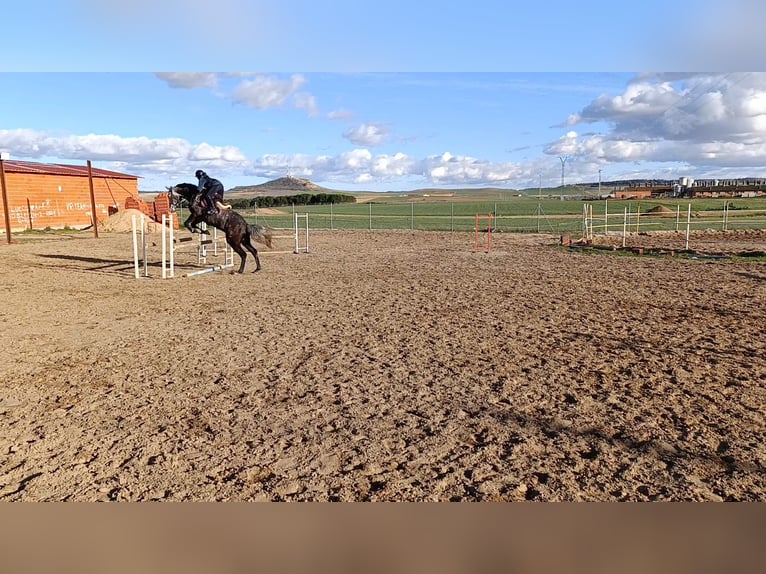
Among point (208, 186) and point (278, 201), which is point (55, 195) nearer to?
point (208, 186)

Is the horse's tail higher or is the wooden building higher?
the wooden building

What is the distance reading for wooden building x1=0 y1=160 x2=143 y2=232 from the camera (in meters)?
22.8

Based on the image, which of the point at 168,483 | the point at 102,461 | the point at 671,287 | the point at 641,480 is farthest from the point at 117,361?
the point at 671,287

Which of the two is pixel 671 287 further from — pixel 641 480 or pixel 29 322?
pixel 29 322

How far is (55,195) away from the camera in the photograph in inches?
976

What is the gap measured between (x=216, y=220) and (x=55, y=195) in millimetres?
17477

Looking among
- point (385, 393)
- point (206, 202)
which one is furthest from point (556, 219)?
point (385, 393)

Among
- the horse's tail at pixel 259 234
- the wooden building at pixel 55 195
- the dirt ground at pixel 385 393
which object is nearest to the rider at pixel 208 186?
the horse's tail at pixel 259 234

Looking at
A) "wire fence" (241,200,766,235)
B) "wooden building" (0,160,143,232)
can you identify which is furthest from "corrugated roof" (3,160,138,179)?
"wire fence" (241,200,766,235)

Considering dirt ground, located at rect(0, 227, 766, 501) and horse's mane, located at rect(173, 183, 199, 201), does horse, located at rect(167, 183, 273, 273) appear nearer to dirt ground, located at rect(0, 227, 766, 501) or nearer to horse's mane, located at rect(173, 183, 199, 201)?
horse's mane, located at rect(173, 183, 199, 201)

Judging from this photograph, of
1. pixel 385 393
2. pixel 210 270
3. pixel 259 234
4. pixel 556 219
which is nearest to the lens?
pixel 385 393

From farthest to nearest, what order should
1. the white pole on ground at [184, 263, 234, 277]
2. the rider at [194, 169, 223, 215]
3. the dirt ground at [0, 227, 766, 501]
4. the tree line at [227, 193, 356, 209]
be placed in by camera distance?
1. the tree line at [227, 193, 356, 209]
2. the white pole on ground at [184, 263, 234, 277]
3. the rider at [194, 169, 223, 215]
4. the dirt ground at [0, 227, 766, 501]

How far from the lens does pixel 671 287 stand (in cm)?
993

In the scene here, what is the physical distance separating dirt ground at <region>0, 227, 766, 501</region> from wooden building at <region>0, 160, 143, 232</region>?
619 inches
